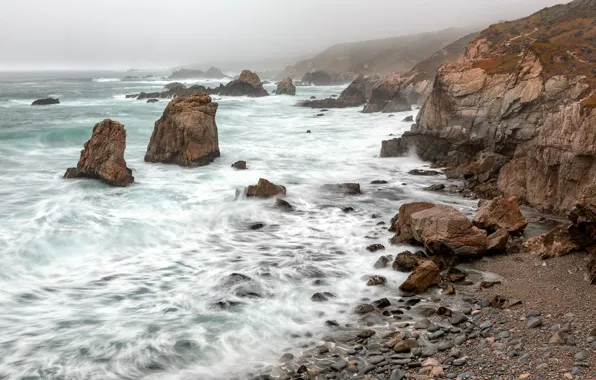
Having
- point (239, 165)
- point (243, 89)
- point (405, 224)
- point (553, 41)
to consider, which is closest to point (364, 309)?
point (405, 224)

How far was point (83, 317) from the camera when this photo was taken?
1452 centimetres

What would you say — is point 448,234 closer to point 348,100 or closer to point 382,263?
point 382,263

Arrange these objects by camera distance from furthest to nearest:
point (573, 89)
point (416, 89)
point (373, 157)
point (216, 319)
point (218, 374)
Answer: point (416, 89), point (373, 157), point (573, 89), point (216, 319), point (218, 374)

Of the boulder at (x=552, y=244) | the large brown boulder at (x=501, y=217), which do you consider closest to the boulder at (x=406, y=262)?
the large brown boulder at (x=501, y=217)

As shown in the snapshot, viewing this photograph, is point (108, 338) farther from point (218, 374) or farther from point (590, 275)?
point (590, 275)

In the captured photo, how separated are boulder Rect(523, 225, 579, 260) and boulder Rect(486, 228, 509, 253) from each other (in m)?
0.76

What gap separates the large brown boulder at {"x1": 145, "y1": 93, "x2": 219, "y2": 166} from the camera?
34.3 m

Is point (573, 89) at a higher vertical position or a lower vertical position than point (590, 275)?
higher

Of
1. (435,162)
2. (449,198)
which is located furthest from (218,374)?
(435,162)

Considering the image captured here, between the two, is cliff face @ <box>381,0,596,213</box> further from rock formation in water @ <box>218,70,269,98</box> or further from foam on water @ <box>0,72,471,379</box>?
rock formation in water @ <box>218,70,269,98</box>

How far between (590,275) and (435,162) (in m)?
21.4

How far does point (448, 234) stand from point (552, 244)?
3.51 metres

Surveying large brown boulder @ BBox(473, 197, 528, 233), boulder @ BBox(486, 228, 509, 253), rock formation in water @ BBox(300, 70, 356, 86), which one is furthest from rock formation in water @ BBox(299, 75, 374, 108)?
rock formation in water @ BBox(300, 70, 356, 86)

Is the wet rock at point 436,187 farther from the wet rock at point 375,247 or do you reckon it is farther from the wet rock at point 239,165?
the wet rock at point 239,165
